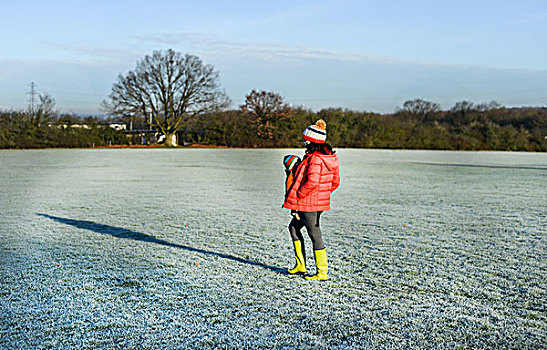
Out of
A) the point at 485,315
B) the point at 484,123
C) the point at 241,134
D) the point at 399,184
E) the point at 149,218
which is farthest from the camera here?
the point at 484,123

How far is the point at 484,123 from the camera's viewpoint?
2042 inches

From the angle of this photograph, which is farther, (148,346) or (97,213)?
(97,213)

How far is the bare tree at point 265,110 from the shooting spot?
47.1m

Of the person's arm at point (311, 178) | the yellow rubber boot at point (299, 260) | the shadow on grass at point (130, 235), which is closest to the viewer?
the person's arm at point (311, 178)

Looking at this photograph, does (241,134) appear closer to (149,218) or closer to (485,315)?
(149,218)

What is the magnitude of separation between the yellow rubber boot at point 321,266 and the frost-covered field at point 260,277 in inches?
4.1

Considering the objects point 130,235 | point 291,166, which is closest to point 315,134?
point 291,166

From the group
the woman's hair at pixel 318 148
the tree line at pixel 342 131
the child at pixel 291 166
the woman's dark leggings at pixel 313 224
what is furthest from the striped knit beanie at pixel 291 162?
the tree line at pixel 342 131

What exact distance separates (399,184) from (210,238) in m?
9.70

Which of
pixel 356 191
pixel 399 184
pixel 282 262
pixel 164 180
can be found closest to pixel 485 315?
pixel 282 262

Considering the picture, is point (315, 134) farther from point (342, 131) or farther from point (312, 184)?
point (342, 131)

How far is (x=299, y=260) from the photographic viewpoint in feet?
18.0

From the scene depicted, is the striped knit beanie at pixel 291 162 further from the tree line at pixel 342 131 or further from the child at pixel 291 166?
the tree line at pixel 342 131

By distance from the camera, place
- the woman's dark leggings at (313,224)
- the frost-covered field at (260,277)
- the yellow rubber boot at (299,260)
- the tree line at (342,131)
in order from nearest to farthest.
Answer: the frost-covered field at (260,277)
the woman's dark leggings at (313,224)
the yellow rubber boot at (299,260)
the tree line at (342,131)
